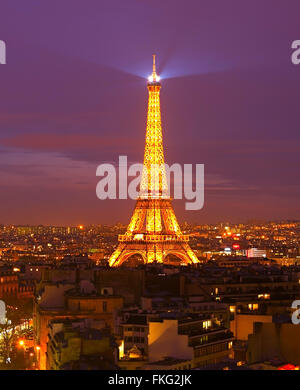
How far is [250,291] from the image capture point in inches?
1966

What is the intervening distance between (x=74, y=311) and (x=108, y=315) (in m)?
1.12

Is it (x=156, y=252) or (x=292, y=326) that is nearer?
(x=292, y=326)

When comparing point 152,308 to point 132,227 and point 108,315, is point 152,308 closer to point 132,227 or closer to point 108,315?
point 108,315

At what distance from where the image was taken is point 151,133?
A: 81.7 meters

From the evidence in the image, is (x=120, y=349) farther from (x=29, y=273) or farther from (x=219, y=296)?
(x=29, y=273)

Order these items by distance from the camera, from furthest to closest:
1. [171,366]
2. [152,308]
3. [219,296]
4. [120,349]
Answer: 1. [219,296]
2. [152,308]
3. [120,349]
4. [171,366]

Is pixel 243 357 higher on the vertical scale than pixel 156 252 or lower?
lower

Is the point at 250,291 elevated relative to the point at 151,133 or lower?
lower

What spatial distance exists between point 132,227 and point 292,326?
56262mm

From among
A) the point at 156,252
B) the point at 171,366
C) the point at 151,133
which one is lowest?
the point at 171,366
